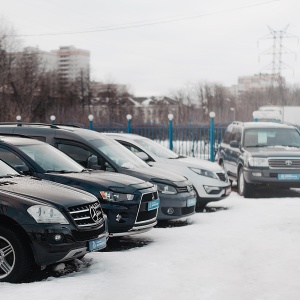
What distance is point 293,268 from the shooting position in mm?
6902

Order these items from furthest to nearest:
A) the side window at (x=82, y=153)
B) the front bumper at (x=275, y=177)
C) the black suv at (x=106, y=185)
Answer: the front bumper at (x=275, y=177)
the side window at (x=82, y=153)
the black suv at (x=106, y=185)

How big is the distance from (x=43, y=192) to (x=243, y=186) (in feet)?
28.5

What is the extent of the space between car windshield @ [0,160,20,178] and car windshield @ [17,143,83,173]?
2.29ft

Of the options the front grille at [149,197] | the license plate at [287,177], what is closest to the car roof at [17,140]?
the front grille at [149,197]

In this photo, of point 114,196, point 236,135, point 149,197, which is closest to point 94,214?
point 114,196

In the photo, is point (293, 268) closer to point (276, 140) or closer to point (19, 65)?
point (276, 140)

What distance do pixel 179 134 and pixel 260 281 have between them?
1726 cm

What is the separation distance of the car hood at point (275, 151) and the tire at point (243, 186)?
0.62 metres

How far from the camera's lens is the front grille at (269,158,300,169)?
550 inches

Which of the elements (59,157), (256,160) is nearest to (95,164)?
(59,157)

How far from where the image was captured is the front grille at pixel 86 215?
6.34 metres

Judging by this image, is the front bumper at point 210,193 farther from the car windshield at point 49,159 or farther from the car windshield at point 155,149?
the car windshield at point 49,159

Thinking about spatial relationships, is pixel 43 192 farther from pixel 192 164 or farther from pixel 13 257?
pixel 192 164

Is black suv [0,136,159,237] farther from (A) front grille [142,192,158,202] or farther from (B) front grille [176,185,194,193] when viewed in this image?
(B) front grille [176,185,194,193]
